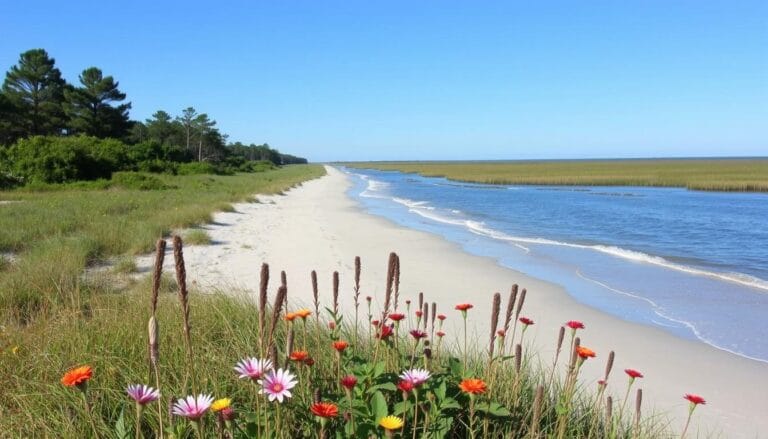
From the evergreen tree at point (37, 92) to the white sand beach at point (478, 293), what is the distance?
30.8m

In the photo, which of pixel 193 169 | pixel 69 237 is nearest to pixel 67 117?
pixel 193 169

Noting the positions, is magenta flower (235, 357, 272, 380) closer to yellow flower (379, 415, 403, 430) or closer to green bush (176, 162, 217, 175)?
yellow flower (379, 415, 403, 430)

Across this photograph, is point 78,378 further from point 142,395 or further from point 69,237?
point 69,237

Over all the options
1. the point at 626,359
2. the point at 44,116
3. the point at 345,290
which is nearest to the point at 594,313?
the point at 626,359

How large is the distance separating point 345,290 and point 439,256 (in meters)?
4.79

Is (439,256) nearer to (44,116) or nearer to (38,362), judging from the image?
(38,362)

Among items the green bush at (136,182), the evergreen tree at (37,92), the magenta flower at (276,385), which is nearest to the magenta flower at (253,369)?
the magenta flower at (276,385)

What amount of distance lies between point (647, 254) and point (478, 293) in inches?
313

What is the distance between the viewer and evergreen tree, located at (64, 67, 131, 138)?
137ft

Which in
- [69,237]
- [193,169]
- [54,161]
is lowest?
[69,237]

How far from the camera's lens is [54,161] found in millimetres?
26969

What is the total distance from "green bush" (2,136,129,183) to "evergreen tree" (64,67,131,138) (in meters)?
12.9

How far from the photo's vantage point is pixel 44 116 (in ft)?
134

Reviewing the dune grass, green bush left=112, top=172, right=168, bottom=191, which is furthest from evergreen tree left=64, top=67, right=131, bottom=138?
the dune grass
